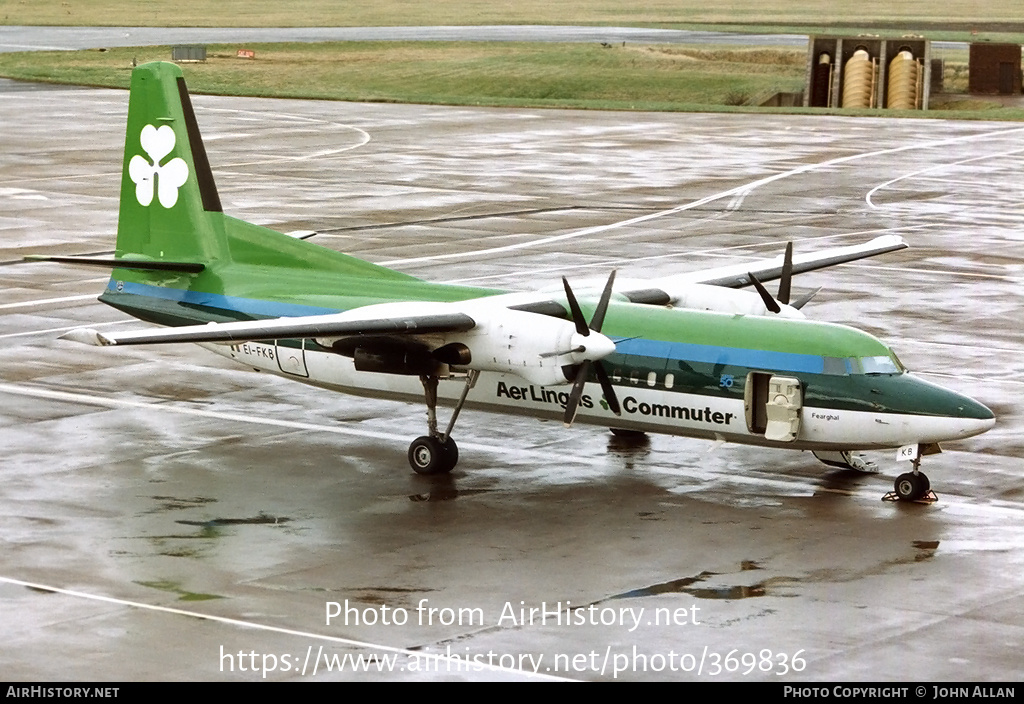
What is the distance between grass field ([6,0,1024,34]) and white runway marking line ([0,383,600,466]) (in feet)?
431

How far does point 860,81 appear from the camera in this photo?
11006cm

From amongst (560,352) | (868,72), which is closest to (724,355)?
(560,352)

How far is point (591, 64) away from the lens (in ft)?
387

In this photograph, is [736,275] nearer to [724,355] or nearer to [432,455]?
[724,355]

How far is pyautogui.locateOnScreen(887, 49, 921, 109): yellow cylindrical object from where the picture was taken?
109m

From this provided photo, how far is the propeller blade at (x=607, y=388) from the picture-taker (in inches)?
1048

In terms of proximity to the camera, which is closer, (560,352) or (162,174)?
(560,352)

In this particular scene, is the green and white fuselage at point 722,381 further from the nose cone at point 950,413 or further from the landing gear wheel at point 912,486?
the landing gear wheel at point 912,486

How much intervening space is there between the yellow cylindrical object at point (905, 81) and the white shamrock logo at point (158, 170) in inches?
3343

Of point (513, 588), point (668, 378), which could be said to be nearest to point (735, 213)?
point (668, 378)

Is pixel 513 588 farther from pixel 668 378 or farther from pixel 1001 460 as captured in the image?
pixel 1001 460

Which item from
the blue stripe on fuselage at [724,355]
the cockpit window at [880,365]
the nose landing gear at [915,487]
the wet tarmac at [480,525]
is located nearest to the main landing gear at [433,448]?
the wet tarmac at [480,525]

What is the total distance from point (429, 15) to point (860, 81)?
81.3 m

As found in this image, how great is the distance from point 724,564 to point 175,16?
156634mm
